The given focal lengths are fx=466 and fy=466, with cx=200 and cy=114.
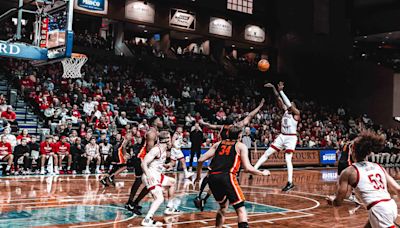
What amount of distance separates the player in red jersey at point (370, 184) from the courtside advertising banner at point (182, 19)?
83.6 feet

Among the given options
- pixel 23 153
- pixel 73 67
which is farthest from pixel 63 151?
pixel 73 67

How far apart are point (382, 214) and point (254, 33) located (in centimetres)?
2939

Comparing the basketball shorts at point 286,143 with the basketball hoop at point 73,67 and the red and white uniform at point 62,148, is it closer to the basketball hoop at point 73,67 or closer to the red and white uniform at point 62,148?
the basketball hoop at point 73,67

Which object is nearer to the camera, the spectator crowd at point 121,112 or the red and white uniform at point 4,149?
the red and white uniform at point 4,149

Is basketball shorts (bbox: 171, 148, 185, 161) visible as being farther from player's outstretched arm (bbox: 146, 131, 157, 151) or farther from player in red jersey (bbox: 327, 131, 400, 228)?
player in red jersey (bbox: 327, 131, 400, 228)

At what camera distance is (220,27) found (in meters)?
31.5

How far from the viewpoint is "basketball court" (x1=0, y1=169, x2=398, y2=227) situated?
307 inches

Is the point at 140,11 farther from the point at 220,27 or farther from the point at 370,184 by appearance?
the point at 370,184

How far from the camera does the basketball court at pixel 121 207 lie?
7.81 metres

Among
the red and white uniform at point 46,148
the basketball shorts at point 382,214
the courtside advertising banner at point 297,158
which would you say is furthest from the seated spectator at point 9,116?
the basketball shorts at point 382,214

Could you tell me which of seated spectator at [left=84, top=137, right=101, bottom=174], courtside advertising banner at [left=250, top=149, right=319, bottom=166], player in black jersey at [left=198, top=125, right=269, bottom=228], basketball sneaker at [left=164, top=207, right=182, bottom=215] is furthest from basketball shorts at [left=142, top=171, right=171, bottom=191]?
courtside advertising banner at [left=250, top=149, right=319, bottom=166]

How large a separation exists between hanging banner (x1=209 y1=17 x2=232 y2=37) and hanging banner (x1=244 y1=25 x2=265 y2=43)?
1.42 m

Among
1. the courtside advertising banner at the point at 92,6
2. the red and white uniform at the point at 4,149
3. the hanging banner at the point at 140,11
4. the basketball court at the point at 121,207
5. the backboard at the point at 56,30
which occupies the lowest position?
the basketball court at the point at 121,207

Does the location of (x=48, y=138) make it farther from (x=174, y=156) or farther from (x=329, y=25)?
(x=329, y=25)
